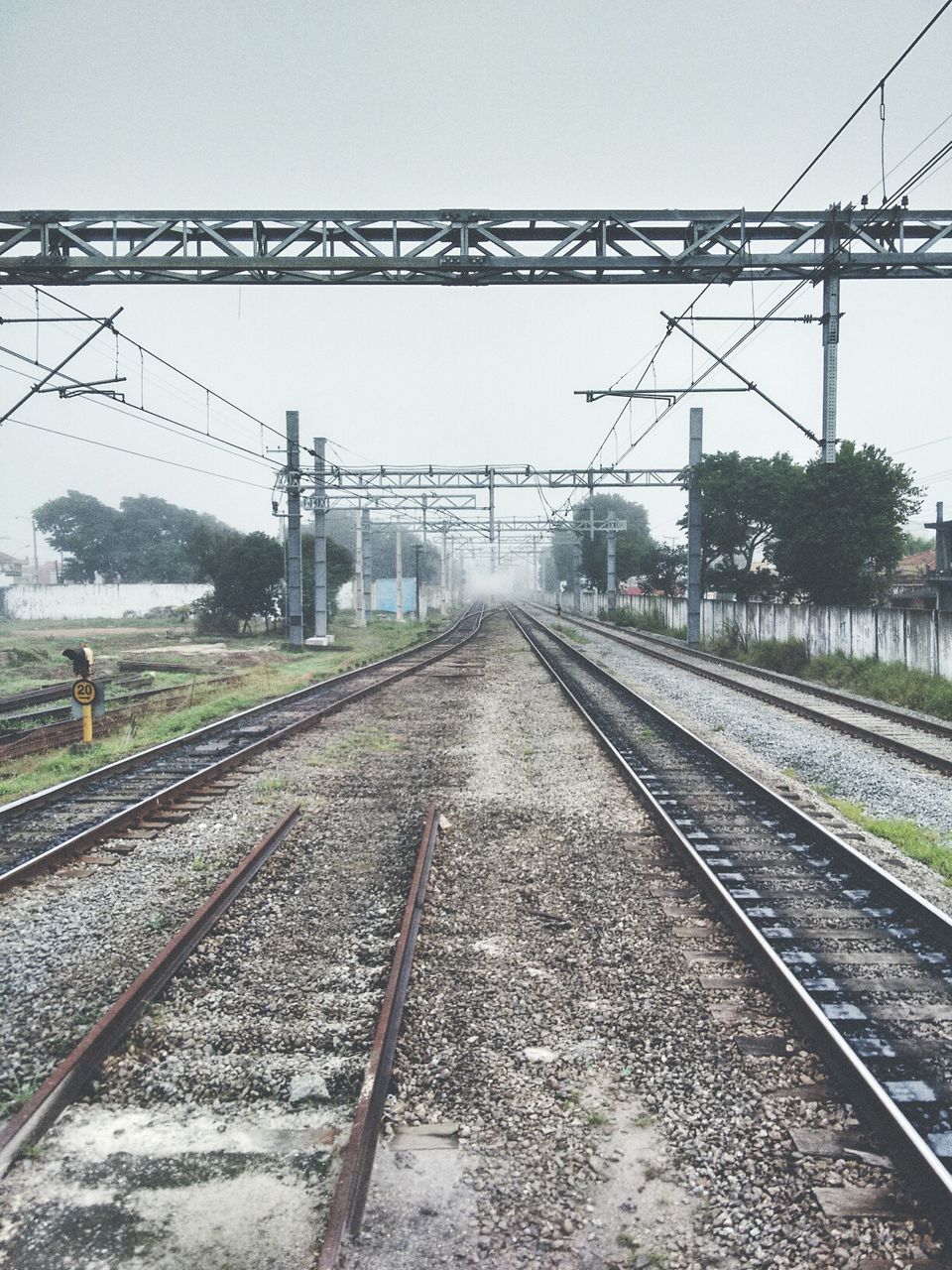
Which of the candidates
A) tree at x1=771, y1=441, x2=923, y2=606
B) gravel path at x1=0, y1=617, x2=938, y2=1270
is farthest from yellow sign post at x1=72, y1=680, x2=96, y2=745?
tree at x1=771, y1=441, x2=923, y2=606

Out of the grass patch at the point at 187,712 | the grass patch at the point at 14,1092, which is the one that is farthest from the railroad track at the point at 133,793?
the grass patch at the point at 14,1092

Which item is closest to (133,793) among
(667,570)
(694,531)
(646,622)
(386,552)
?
(694,531)

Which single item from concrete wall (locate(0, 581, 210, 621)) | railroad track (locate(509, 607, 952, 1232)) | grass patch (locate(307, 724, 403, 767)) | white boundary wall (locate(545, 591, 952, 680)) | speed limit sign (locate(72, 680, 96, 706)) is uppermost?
concrete wall (locate(0, 581, 210, 621))

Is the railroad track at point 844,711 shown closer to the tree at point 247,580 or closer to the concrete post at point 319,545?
the concrete post at point 319,545

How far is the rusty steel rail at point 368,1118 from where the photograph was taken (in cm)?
301

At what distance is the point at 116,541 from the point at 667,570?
60651 mm

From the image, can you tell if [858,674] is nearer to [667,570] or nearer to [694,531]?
[694,531]

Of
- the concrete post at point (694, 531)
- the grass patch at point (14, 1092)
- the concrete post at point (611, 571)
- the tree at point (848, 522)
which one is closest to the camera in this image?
the grass patch at point (14, 1092)

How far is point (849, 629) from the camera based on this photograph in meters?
22.8

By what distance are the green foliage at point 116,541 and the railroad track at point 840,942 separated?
7974cm

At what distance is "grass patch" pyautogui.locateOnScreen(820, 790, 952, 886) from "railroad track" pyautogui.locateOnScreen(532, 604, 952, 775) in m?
2.94

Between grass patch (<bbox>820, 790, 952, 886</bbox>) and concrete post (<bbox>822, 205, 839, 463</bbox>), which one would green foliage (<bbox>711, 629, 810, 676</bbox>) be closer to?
concrete post (<bbox>822, 205, 839, 463</bbox>)

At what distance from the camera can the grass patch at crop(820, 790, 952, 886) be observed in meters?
7.42

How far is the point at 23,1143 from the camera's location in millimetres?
3527
